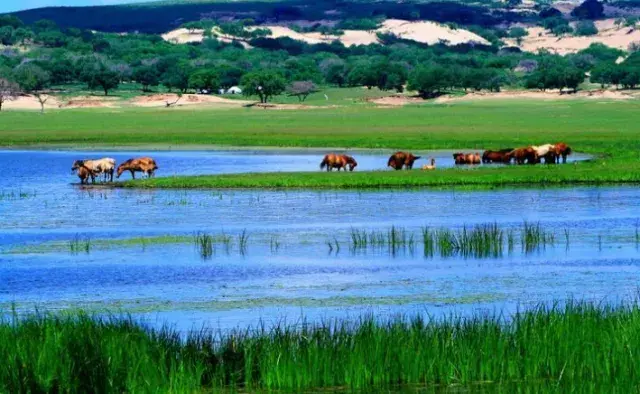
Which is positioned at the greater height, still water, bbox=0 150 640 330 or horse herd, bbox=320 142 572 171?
still water, bbox=0 150 640 330

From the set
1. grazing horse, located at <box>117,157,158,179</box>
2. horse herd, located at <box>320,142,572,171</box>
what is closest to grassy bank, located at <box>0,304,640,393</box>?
grazing horse, located at <box>117,157,158,179</box>

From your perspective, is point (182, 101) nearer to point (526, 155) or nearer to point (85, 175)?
point (526, 155)

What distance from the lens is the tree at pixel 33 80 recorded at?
122450 mm

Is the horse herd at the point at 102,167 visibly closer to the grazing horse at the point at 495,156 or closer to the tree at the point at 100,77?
the grazing horse at the point at 495,156

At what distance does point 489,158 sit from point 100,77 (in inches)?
3293

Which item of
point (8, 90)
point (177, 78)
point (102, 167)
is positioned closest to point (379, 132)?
point (102, 167)

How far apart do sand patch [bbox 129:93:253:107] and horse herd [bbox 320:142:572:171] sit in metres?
65.5

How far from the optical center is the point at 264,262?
80.2ft

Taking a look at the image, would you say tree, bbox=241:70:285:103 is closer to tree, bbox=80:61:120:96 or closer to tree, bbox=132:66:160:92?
tree, bbox=80:61:120:96

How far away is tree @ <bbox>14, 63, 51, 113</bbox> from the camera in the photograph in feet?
402

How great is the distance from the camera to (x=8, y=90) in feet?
378

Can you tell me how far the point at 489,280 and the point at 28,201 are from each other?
19.2 meters

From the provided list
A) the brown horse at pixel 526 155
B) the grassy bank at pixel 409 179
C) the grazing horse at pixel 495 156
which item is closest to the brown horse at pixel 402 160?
the grassy bank at pixel 409 179

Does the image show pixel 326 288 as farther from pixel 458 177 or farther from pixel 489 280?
pixel 458 177
